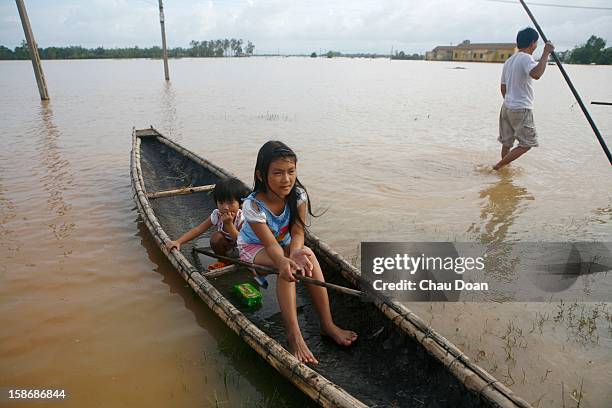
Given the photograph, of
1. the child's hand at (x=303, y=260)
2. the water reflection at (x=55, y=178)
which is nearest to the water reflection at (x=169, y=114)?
the water reflection at (x=55, y=178)

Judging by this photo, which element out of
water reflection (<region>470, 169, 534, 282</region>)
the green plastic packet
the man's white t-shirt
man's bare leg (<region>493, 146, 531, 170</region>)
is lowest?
water reflection (<region>470, 169, 534, 282</region>)

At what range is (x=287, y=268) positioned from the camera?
7.73 ft

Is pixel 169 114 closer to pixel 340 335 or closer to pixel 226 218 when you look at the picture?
pixel 226 218

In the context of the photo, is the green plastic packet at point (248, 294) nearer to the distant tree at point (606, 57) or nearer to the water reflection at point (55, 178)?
the water reflection at point (55, 178)

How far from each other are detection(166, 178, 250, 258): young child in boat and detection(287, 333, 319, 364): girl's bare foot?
123 centimetres

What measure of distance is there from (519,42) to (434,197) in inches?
102

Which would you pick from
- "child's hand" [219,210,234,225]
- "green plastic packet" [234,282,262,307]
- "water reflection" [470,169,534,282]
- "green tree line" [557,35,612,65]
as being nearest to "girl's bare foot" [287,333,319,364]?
"green plastic packet" [234,282,262,307]

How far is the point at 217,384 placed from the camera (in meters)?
2.50

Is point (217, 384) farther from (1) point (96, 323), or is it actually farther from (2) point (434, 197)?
(2) point (434, 197)

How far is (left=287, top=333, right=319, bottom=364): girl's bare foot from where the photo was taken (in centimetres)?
232

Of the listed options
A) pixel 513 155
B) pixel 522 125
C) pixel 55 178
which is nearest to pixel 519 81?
pixel 522 125

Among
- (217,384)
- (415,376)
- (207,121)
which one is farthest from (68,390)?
(207,121)

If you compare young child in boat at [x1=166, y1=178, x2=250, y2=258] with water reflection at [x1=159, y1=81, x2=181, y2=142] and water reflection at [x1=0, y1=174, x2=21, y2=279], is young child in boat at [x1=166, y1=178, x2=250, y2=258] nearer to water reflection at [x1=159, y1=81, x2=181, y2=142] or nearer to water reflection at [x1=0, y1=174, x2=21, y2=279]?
water reflection at [x1=0, y1=174, x2=21, y2=279]

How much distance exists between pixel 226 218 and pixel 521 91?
499cm
